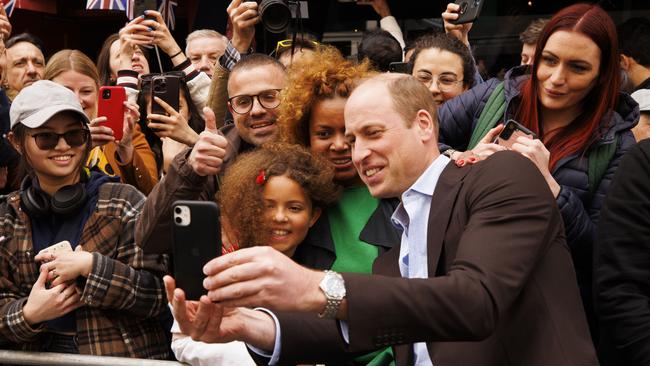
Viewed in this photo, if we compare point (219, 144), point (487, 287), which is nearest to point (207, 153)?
point (219, 144)

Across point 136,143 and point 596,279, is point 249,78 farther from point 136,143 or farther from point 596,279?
point 596,279

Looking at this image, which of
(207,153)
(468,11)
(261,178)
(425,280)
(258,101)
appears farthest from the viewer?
(468,11)

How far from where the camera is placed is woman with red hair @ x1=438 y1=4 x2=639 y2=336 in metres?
3.27

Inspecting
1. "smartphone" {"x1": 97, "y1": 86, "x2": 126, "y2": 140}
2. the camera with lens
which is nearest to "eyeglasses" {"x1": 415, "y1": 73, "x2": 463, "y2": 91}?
the camera with lens

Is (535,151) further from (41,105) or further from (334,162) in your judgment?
(41,105)

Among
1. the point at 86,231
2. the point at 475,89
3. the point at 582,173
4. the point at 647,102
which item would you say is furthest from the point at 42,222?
the point at 647,102

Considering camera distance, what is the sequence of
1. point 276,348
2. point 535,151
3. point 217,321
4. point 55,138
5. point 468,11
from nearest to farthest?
point 217,321
point 276,348
point 535,151
point 55,138
point 468,11

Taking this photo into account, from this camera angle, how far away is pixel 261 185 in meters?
3.25

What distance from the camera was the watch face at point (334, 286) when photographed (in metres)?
1.95

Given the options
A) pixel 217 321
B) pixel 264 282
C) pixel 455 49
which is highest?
pixel 455 49

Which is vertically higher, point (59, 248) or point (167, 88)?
point (167, 88)

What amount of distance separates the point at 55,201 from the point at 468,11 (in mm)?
2252

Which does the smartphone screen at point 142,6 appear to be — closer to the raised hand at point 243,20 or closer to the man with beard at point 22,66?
the man with beard at point 22,66

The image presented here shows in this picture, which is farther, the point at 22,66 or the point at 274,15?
the point at 22,66
